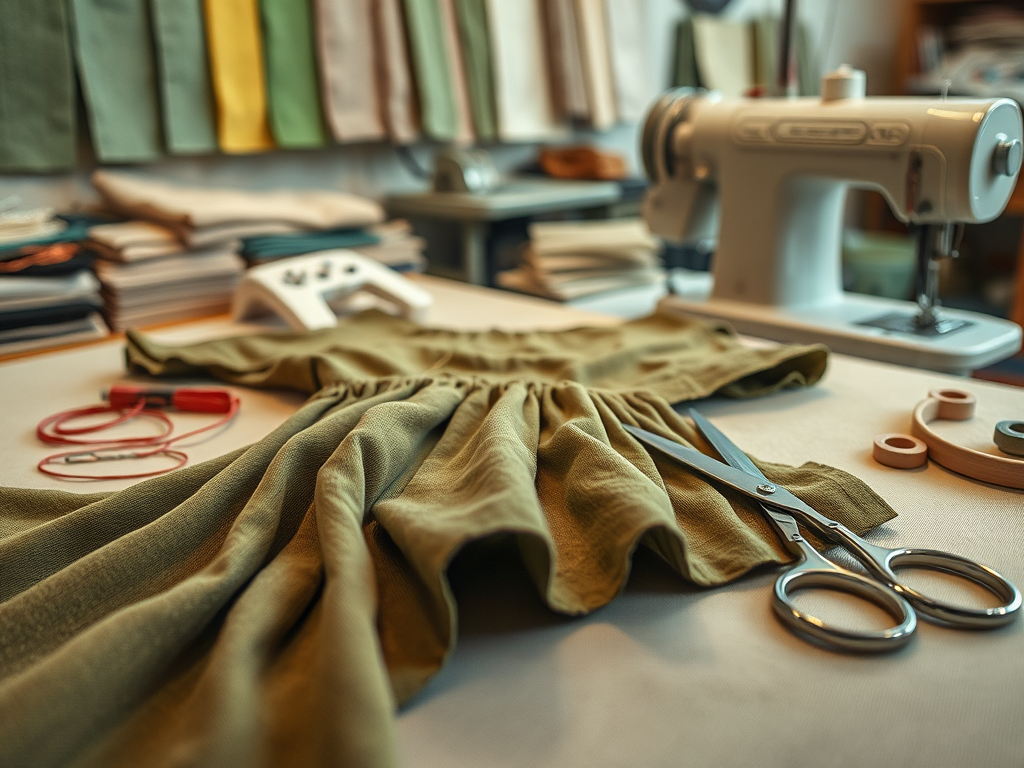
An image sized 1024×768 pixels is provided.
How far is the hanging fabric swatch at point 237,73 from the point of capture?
1.57 m

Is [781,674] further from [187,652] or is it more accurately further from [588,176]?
[588,176]

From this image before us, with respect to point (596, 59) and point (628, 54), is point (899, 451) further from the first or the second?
point (628, 54)

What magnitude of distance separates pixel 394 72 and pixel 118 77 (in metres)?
0.55

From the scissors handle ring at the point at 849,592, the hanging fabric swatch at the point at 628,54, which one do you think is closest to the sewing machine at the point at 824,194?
the scissors handle ring at the point at 849,592

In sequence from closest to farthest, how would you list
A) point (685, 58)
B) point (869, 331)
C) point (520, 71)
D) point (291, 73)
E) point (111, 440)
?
point (111, 440) < point (869, 331) < point (291, 73) < point (520, 71) < point (685, 58)

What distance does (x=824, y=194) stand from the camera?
1217 mm

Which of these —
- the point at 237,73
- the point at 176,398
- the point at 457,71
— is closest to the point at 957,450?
the point at 176,398

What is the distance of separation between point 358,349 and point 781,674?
24.3 inches

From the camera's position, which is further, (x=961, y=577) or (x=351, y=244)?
(x=351, y=244)

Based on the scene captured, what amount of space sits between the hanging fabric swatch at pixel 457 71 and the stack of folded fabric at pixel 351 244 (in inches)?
19.9

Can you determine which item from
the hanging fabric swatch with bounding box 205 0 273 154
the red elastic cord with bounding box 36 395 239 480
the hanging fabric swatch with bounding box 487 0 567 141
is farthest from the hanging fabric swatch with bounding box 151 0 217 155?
the red elastic cord with bounding box 36 395 239 480

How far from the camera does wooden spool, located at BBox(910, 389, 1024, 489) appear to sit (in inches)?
28.1

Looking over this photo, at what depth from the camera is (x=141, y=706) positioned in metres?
0.45

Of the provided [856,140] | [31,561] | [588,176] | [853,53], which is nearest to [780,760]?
[31,561]
